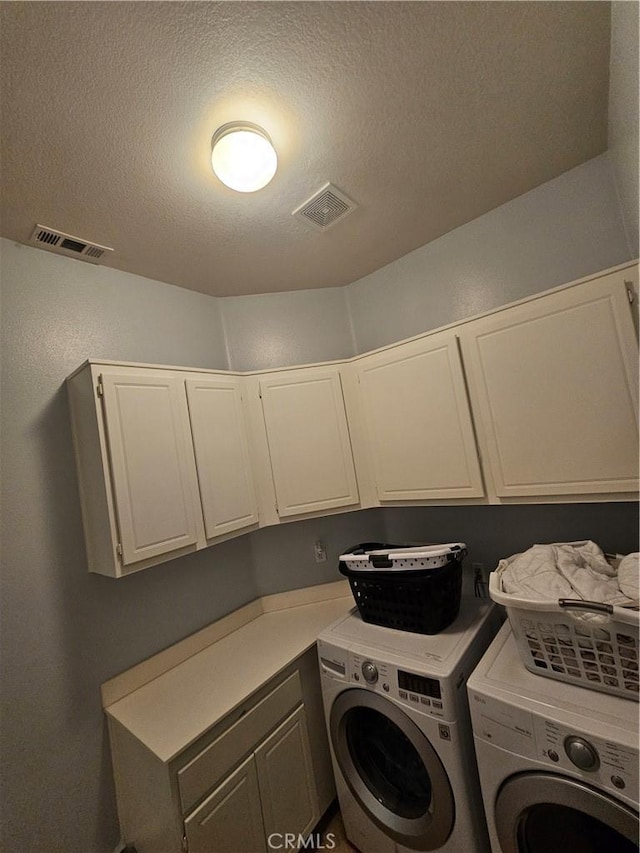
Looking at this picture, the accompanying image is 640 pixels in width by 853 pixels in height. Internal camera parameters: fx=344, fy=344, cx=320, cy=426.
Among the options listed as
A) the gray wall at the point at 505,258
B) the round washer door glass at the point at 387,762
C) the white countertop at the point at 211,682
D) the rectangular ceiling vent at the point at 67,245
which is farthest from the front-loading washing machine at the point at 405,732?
the rectangular ceiling vent at the point at 67,245

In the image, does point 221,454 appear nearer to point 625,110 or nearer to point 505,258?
point 505,258

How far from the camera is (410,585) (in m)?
1.52

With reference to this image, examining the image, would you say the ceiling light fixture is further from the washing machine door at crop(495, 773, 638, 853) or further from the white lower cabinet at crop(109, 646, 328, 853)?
the washing machine door at crop(495, 773, 638, 853)

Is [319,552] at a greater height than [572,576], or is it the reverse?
[572,576]

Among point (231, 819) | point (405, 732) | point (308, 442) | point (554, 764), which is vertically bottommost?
point (231, 819)

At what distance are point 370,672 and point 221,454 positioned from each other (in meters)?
1.19

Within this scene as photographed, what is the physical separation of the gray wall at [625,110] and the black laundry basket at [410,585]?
4.94 feet

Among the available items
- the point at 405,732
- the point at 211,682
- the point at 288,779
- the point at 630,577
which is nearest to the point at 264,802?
the point at 288,779

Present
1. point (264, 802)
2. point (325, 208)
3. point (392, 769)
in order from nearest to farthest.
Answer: point (264, 802) → point (392, 769) → point (325, 208)

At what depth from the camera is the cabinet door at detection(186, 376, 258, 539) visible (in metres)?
1.71

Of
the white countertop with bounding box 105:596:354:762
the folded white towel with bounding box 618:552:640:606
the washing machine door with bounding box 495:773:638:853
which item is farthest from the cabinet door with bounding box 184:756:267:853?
the folded white towel with bounding box 618:552:640:606

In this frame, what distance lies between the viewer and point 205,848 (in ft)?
3.84

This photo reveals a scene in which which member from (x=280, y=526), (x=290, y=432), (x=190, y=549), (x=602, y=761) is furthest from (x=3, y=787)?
(x=602, y=761)

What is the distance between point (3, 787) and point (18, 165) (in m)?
2.18
